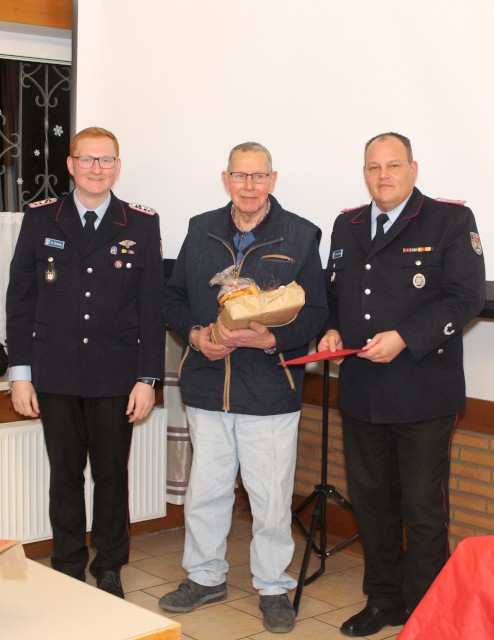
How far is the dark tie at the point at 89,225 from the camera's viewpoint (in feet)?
10.5

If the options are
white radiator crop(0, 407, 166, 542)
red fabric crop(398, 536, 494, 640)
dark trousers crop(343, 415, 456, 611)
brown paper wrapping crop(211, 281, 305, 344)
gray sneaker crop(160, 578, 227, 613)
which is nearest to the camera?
red fabric crop(398, 536, 494, 640)

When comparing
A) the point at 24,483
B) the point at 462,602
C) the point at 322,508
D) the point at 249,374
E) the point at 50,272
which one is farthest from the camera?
the point at 24,483

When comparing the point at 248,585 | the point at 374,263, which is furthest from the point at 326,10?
the point at 248,585

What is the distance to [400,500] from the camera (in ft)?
10.2

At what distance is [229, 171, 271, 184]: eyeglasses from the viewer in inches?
119

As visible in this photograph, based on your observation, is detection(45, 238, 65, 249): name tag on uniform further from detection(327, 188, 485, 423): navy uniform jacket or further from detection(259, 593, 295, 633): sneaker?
detection(259, 593, 295, 633): sneaker

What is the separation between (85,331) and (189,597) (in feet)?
3.41

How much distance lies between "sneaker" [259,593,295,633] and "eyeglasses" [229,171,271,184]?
1459mm

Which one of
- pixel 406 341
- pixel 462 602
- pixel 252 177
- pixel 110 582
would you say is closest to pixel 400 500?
pixel 406 341

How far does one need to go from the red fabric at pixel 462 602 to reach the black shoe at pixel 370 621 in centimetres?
180

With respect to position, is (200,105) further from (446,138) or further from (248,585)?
(248,585)

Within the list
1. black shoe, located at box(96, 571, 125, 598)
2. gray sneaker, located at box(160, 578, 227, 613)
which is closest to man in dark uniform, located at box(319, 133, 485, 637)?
gray sneaker, located at box(160, 578, 227, 613)

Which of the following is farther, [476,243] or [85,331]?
[85,331]

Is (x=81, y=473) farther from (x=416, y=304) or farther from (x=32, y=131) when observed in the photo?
(x=32, y=131)
